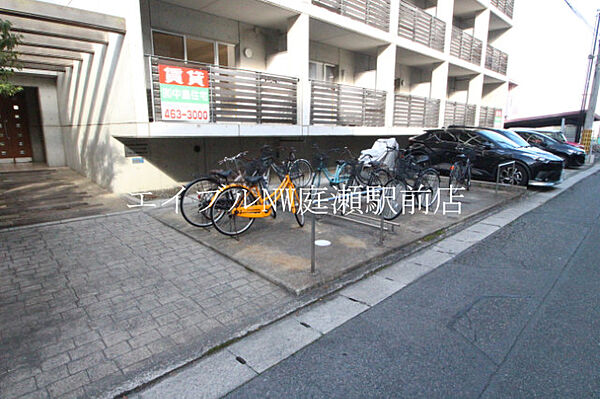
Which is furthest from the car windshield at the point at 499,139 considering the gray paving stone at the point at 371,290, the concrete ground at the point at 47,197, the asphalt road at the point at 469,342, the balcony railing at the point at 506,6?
the balcony railing at the point at 506,6

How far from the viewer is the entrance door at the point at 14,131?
38.4 ft

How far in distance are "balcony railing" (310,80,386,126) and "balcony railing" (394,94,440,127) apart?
1.17 meters

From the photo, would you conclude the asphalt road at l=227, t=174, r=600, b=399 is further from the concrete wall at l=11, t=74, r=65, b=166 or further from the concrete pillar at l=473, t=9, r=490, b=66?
the concrete pillar at l=473, t=9, r=490, b=66

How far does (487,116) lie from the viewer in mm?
18594

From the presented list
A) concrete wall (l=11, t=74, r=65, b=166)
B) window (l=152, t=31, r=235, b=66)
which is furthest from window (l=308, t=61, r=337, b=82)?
concrete wall (l=11, t=74, r=65, b=166)

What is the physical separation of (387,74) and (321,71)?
7.38 feet

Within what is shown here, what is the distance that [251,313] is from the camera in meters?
3.26

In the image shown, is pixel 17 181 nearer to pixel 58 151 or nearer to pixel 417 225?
pixel 58 151

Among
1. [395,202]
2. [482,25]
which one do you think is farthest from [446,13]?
[395,202]

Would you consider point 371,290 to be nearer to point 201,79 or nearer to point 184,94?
point 184,94

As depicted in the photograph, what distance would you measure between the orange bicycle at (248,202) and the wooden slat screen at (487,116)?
15777 mm

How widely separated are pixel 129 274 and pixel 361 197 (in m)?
4.35

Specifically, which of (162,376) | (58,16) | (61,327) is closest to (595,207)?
(162,376)

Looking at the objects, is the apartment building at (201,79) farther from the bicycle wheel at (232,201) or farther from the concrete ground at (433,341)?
the concrete ground at (433,341)
